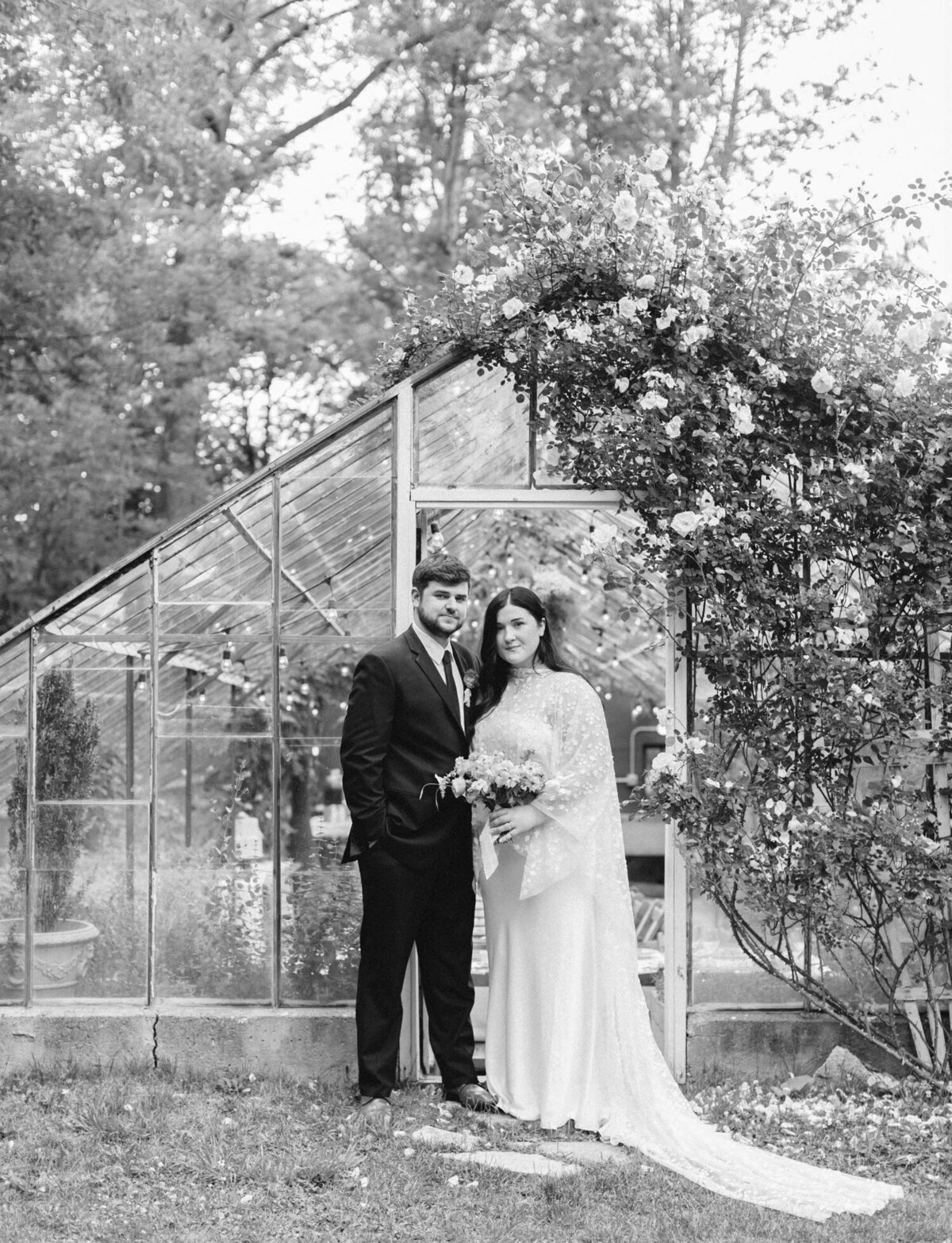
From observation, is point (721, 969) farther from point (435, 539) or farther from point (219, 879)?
point (435, 539)

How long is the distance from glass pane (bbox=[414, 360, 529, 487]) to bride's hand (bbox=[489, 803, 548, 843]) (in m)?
1.41

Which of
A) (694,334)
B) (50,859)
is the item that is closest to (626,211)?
(694,334)

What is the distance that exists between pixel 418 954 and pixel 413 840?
0.51 m

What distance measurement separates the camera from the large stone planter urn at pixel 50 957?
529 centimetres

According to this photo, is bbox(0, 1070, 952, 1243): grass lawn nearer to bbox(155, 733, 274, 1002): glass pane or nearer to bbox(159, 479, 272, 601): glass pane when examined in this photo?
bbox(155, 733, 274, 1002): glass pane

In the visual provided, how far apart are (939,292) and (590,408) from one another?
1.43 meters

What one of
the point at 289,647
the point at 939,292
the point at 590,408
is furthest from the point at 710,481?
the point at 289,647

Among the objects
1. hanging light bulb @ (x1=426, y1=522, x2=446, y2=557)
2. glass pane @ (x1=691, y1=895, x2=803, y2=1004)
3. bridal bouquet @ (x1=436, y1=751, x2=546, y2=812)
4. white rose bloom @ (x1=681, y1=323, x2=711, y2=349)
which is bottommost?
glass pane @ (x1=691, y1=895, x2=803, y2=1004)

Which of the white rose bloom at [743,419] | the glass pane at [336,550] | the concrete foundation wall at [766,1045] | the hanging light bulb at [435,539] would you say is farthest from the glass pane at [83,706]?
→ the white rose bloom at [743,419]

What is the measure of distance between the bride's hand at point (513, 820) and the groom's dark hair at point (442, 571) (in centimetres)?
82

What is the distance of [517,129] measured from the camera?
1485 cm

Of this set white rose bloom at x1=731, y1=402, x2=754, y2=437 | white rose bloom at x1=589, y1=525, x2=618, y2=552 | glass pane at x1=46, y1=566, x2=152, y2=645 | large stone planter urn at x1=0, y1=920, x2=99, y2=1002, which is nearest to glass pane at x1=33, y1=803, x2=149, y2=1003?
large stone planter urn at x1=0, y1=920, x2=99, y2=1002

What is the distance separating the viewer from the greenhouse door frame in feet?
17.4

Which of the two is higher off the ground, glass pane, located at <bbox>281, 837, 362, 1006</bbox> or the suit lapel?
the suit lapel
